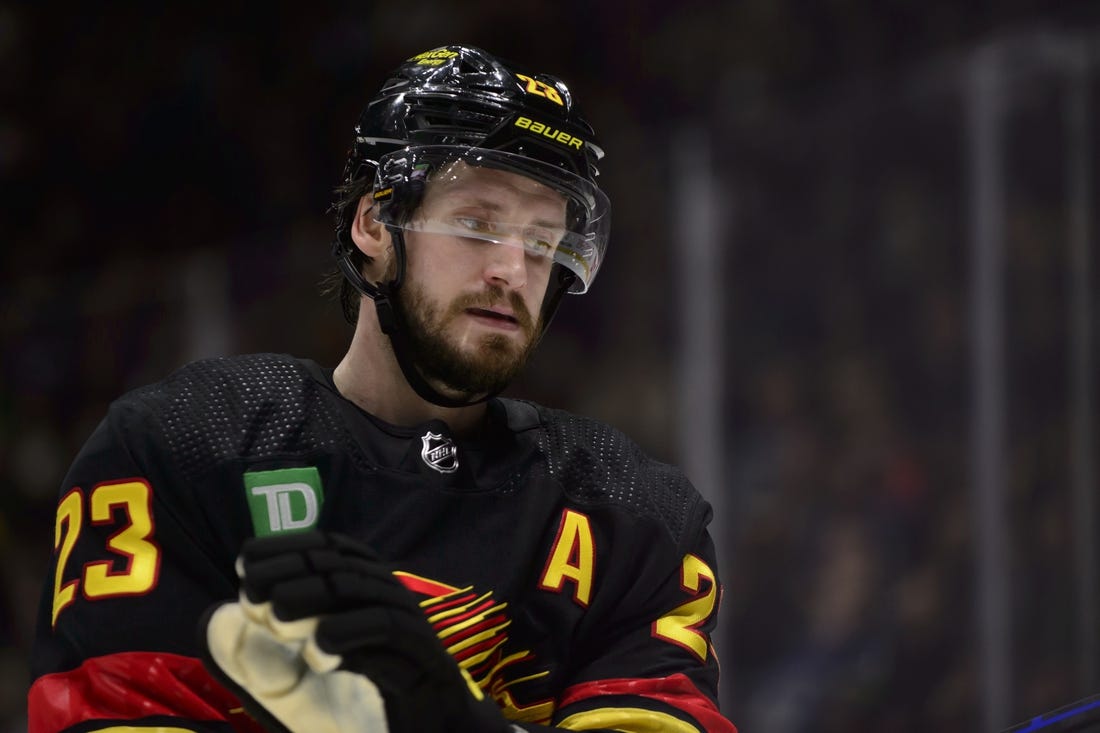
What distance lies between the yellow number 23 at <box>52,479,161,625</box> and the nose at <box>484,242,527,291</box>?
459mm

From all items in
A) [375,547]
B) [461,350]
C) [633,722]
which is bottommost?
[633,722]

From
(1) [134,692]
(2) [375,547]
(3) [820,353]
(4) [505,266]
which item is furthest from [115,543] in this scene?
(3) [820,353]

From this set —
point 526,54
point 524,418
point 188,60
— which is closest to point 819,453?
point 524,418

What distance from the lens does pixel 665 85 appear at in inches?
237

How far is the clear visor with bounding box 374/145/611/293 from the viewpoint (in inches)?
68.3

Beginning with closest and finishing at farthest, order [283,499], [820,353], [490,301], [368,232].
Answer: [283,499], [490,301], [368,232], [820,353]

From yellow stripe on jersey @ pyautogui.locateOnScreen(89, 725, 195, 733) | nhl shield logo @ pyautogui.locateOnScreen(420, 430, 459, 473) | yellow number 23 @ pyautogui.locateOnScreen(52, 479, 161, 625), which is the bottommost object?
yellow stripe on jersey @ pyautogui.locateOnScreen(89, 725, 195, 733)

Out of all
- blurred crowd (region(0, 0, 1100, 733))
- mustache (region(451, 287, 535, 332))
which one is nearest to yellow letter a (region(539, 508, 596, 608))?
mustache (region(451, 287, 535, 332))

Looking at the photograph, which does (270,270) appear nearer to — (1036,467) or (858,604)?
(858,604)

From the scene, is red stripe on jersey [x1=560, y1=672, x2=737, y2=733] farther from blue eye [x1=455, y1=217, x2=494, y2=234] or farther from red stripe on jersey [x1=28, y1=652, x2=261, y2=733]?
blue eye [x1=455, y1=217, x2=494, y2=234]

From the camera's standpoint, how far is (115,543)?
158cm

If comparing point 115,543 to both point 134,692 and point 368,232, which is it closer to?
point 134,692

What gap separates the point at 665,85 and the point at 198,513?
467 cm

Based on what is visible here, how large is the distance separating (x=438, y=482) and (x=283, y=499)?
18cm
